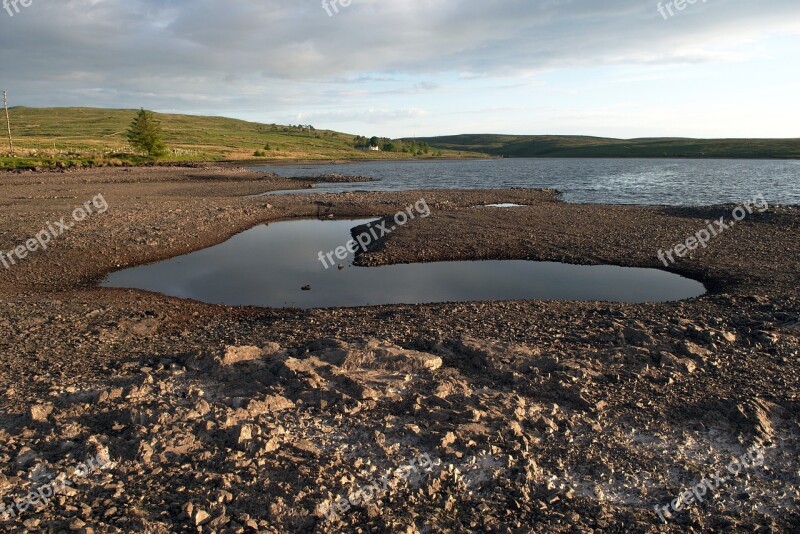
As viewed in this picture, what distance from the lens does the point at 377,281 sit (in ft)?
69.7

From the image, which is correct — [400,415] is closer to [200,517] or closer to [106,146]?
[200,517]

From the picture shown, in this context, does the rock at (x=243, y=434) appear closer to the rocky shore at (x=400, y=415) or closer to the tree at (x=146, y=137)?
the rocky shore at (x=400, y=415)

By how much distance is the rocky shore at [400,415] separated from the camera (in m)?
6.84

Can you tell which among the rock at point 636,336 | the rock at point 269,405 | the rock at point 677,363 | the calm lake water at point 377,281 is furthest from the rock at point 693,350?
the rock at point 269,405

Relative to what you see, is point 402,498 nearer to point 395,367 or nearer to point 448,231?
point 395,367

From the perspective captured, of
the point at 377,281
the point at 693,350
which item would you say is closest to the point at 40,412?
the point at 693,350

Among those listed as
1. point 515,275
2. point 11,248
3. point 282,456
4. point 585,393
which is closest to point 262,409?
point 282,456

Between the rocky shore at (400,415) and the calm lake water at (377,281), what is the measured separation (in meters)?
2.34

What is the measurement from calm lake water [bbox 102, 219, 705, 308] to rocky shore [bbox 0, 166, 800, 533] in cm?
234

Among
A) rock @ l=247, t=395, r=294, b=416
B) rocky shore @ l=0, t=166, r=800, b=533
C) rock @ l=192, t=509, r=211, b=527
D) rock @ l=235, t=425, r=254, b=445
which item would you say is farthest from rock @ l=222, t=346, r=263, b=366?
rock @ l=192, t=509, r=211, b=527

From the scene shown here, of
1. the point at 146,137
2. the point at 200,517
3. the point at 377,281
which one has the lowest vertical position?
the point at 200,517

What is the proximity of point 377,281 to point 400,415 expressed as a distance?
1240 centimetres

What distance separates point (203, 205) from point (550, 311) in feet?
104

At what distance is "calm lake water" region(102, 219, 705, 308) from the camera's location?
Result: 18.8 metres
